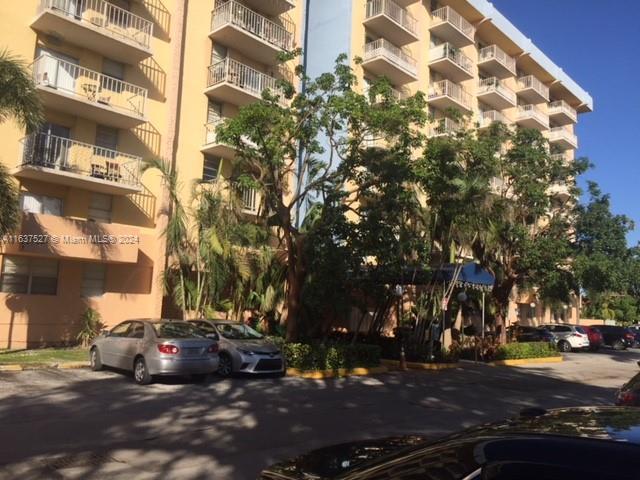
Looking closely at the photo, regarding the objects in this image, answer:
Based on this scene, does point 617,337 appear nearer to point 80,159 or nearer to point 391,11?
point 391,11

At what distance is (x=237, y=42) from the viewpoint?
25281mm

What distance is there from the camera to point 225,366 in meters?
15.5

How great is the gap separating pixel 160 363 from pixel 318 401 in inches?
147

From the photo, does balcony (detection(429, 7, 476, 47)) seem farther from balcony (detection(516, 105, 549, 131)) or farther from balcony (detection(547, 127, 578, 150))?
balcony (detection(547, 127, 578, 150))

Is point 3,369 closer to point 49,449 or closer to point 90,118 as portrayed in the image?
point 49,449

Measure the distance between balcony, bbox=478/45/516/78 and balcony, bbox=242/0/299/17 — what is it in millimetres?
17597

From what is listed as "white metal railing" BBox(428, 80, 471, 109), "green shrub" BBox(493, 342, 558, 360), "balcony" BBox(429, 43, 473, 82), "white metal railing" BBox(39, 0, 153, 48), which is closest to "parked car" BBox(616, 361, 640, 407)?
"green shrub" BBox(493, 342, 558, 360)

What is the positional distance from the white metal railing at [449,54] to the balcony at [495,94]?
2625 millimetres

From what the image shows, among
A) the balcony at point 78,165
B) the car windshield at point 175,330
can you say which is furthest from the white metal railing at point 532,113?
the car windshield at point 175,330

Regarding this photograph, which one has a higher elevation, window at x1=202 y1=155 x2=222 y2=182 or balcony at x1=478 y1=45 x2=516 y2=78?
balcony at x1=478 y1=45 x2=516 y2=78

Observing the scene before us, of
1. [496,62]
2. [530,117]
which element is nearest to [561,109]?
[530,117]

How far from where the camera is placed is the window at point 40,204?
63.5 feet

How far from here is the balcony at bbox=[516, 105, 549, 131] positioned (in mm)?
43078

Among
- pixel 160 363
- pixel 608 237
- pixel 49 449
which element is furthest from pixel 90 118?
pixel 608 237
